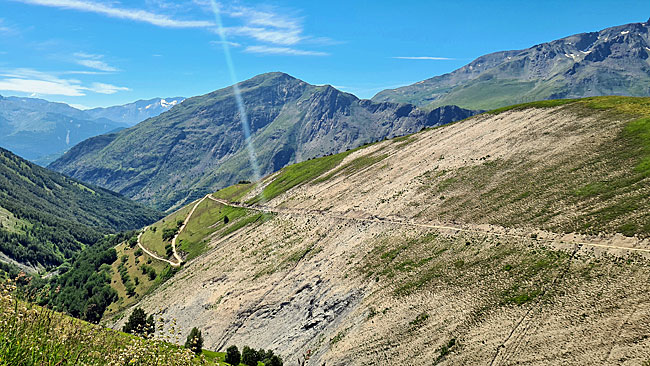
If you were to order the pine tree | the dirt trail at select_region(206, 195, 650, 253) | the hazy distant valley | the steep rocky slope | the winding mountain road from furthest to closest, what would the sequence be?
the pine tree, the winding mountain road, the dirt trail at select_region(206, 195, 650, 253), the steep rocky slope, the hazy distant valley

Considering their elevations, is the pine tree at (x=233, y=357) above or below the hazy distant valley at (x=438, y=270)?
below

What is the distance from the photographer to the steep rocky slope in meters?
42.9

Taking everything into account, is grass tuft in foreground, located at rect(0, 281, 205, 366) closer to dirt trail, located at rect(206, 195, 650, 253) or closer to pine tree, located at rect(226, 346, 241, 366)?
pine tree, located at rect(226, 346, 241, 366)

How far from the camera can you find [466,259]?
197 feet

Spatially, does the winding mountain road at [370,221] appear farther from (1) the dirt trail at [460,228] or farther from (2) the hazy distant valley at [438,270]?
(2) the hazy distant valley at [438,270]

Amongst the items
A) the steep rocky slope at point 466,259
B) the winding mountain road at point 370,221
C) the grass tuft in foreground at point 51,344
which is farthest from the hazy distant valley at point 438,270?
the winding mountain road at point 370,221

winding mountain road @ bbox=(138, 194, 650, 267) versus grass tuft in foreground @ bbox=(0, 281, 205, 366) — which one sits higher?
grass tuft in foreground @ bbox=(0, 281, 205, 366)

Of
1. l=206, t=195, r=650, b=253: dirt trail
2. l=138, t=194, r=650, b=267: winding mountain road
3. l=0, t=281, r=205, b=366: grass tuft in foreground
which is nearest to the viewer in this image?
l=0, t=281, r=205, b=366: grass tuft in foreground

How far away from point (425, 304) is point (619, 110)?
80.4 m

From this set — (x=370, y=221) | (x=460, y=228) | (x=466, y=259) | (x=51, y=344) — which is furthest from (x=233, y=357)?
(x=51, y=344)

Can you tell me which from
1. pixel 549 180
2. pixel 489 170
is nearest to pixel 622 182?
pixel 549 180

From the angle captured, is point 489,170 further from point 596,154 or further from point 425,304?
point 425,304

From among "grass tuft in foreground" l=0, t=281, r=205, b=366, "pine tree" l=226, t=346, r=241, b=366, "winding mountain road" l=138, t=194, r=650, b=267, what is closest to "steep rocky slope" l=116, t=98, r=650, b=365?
"winding mountain road" l=138, t=194, r=650, b=267

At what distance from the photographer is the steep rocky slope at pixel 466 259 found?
1690 inches
